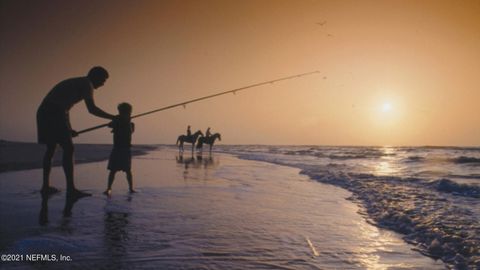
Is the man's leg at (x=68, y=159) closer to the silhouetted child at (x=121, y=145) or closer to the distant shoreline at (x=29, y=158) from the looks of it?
the distant shoreline at (x=29, y=158)

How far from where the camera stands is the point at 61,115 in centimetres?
539

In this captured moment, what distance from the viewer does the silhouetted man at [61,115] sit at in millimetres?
5336

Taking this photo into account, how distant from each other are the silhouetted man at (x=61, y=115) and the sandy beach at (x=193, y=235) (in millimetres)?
665

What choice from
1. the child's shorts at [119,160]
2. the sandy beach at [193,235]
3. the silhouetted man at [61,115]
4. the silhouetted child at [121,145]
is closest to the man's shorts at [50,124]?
the silhouetted man at [61,115]

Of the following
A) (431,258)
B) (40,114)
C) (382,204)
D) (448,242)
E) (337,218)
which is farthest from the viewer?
(382,204)

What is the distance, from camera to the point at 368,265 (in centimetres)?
366

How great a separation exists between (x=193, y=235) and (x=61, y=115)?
2547 mm

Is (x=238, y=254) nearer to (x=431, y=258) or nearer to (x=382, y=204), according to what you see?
(x=431, y=258)

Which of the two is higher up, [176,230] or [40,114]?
[40,114]

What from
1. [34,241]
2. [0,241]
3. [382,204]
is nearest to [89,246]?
[34,241]

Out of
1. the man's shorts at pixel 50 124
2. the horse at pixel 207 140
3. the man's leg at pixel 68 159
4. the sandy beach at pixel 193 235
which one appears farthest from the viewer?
the horse at pixel 207 140

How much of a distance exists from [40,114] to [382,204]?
20.5 feet

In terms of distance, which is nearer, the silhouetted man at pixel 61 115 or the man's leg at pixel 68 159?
the silhouetted man at pixel 61 115

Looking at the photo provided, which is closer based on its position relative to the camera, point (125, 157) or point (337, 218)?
point (337, 218)
